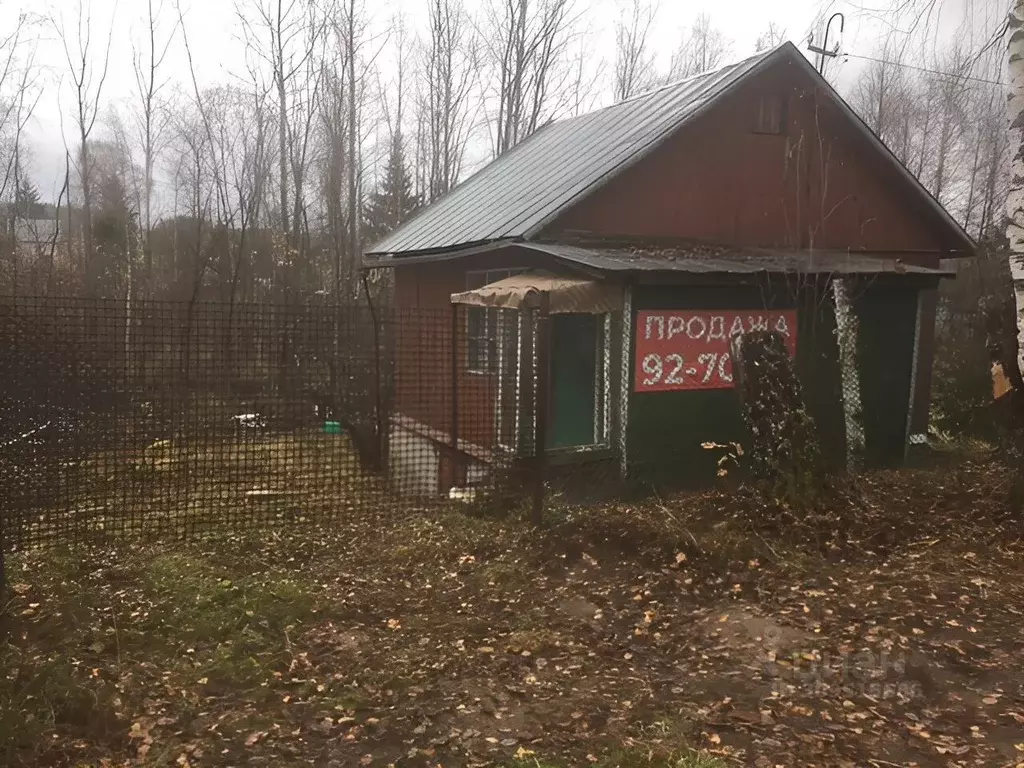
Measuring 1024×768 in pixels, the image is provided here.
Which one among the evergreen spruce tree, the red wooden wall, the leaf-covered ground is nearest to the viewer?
the leaf-covered ground

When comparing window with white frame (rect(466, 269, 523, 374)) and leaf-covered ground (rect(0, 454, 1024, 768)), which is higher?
window with white frame (rect(466, 269, 523, 374))

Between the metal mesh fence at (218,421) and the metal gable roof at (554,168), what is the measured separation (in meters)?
1.86

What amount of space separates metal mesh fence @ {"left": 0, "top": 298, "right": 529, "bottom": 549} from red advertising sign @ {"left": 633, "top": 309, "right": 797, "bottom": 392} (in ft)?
5.20

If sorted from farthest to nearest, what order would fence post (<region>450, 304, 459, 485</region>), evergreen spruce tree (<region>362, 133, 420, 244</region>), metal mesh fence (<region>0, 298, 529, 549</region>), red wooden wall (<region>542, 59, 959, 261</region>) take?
evergreen spruce tree (<region>362, 133, 420, 244</region>)
red wooden wall (<region>542, 59, 959, 261</region>)
fence post (<region>450, 304, 459, 485</region>)
metal mesh fence (<region>0, 298, 529, 549</region>)

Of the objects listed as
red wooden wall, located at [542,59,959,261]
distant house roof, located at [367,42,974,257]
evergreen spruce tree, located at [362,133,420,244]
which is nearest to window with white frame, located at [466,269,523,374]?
distant house roof, located at [367,42,974,257]

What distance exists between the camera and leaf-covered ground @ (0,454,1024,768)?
12.0ft

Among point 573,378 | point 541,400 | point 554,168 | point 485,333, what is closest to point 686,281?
point 573,378

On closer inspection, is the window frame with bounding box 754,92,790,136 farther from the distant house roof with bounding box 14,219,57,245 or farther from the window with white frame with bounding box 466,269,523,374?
the distant house roof with bounding box 14,219,57,245

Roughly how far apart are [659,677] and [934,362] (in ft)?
34.1

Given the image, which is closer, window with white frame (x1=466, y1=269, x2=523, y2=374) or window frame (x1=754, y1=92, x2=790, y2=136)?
window with white frame (x1=466, y1=269, x2=523, y2=374)

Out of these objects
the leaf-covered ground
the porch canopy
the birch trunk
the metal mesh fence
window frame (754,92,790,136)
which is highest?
window frame (754,92,790,136)

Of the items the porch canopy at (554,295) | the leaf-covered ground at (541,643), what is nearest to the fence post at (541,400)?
the porch canopy at (554,295)

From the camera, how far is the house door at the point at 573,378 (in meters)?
8.68

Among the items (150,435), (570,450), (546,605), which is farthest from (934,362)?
(150,435)
